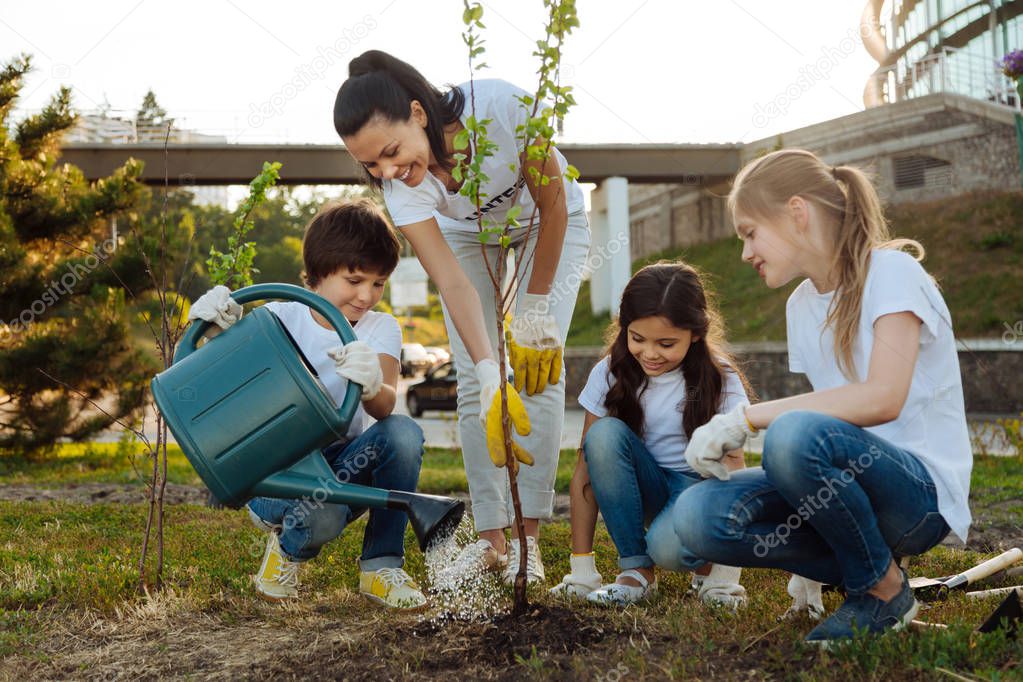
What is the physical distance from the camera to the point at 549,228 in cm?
264

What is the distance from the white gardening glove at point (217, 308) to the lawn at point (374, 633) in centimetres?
78

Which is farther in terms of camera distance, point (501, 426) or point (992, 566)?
point (992, 566)

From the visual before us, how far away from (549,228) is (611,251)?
1831cm

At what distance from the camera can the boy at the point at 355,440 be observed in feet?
8.29

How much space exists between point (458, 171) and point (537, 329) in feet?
2.26

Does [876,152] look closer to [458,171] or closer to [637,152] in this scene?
[637,152]

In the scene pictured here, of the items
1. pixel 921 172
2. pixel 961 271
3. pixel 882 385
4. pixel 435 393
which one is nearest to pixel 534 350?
pixel 882 385

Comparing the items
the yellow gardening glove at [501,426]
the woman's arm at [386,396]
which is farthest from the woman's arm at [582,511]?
the woman's arm at [386,396]

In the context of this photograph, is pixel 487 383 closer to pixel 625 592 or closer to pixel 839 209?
pixel 625 592

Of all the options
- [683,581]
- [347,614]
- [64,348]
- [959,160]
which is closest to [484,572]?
[347,614]

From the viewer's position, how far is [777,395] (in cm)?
1147

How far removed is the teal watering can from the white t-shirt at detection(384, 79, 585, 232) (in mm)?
623

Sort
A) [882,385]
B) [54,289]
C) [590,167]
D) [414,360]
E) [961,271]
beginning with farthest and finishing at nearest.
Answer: [414,360] → [590,167] → [961,271] → [54,289] → [882,385]

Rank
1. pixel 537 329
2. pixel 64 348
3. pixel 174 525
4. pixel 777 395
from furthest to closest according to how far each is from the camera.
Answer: pixel 777 395
pixel 64 348
pixel 174 525
pixel 537 329
